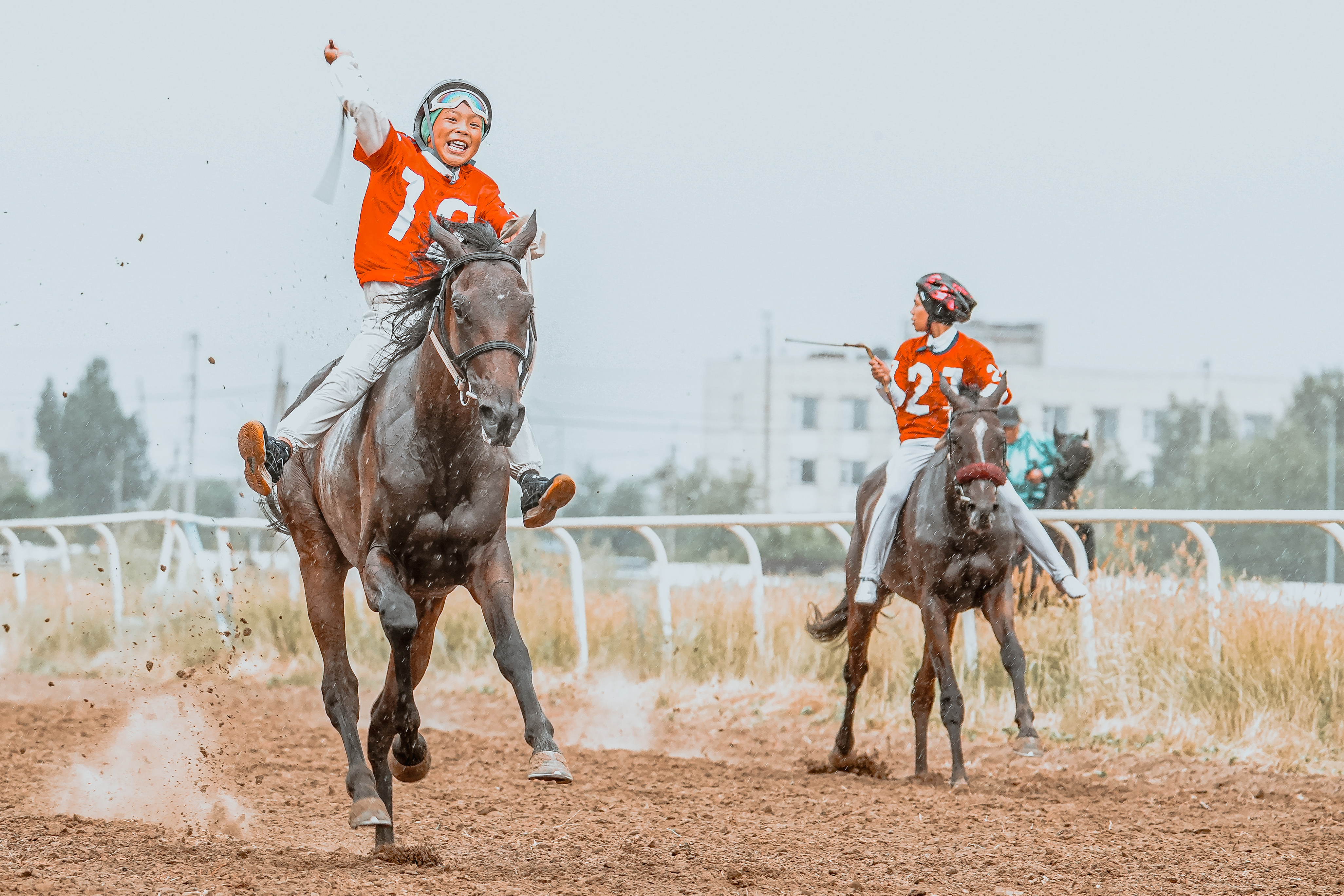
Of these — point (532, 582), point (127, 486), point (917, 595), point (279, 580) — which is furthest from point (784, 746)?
point (127, 486)

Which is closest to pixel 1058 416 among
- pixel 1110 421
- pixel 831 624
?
pixel 1110 421

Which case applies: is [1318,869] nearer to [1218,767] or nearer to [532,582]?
[1218,767]

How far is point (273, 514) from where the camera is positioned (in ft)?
21.4

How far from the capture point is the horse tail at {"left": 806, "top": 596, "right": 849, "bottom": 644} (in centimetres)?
892

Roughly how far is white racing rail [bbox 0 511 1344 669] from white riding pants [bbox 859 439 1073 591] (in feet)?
1.69

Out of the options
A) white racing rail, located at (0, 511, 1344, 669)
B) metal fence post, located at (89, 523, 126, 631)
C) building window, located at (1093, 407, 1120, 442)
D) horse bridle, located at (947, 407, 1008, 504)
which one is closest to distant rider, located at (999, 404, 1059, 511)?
white racing rail, located at (0, 511, 1344, 669)

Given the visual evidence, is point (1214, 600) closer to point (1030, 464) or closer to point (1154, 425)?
point (1030, 464)

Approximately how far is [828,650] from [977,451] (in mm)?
3126

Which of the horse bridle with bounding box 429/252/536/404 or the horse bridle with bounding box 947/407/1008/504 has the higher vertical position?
the horse bridle with bounding box 429/252/536/404

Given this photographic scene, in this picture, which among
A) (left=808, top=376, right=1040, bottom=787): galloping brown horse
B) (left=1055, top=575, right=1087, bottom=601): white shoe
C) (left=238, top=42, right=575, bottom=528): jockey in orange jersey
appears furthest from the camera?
(left=1055, top=575, right=1087, bottom=601): white shoe

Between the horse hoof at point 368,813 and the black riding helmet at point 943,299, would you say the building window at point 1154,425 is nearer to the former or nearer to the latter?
the black riding helmet at point 943,299

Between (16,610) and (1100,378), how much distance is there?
5206 cm

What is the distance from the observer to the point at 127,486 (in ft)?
189

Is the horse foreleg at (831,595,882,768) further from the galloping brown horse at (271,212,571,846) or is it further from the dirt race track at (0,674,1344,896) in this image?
the galloping brown horse at (271,212,571,846)
